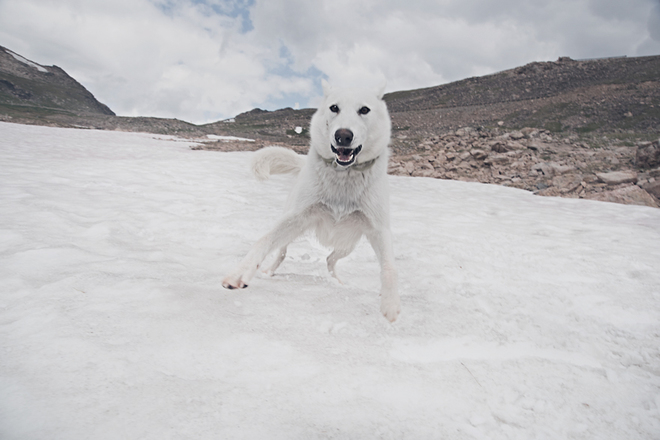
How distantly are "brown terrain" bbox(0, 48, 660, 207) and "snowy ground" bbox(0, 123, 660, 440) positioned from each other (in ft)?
22.0

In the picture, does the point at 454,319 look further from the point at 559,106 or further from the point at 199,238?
the point at 559,106

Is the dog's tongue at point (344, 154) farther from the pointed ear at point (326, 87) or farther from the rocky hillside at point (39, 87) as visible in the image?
the rocky hillside at point (39, 87)

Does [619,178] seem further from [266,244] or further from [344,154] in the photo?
[266,244]

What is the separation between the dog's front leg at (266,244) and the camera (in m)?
2.45

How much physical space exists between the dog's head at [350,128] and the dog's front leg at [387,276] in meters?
0.75

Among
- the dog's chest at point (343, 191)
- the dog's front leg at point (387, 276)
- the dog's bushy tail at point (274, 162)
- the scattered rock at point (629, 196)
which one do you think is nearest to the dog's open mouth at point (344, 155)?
the dog's chest at point (343, 191)

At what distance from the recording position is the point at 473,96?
49000mm

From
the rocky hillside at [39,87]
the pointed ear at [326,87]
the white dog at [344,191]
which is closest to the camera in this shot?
the white dog at [344,191]

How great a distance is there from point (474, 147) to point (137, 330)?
14.8 metres

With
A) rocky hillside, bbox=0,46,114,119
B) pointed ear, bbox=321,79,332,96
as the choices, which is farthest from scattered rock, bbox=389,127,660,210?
rocky hillside, bbox=0,46,114,119

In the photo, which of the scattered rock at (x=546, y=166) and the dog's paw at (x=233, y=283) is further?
the scattered rock at (x=546, y=166)

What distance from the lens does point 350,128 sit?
2.45 metres

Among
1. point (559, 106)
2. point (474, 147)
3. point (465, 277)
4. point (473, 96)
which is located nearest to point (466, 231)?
point (465, 277)

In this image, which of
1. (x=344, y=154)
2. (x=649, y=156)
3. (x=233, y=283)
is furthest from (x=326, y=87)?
(x=649, y=156)
